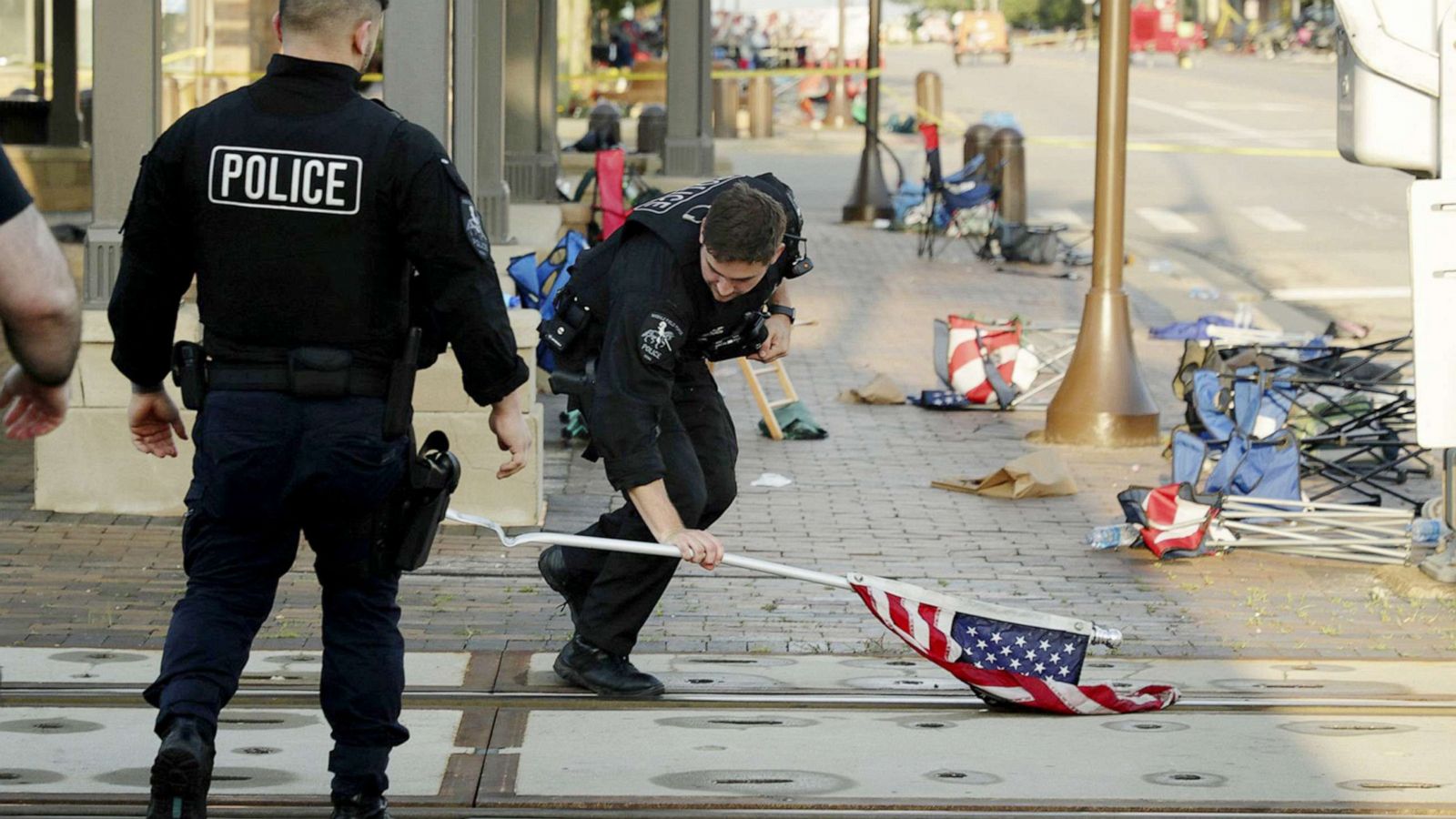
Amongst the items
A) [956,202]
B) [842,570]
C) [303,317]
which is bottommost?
[842,570]

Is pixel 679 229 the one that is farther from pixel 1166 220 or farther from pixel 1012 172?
pixel 1166 220

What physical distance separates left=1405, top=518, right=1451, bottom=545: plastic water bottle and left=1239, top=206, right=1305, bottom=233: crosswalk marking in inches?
538

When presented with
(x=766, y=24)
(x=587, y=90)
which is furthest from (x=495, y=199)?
(x=766, y=24)

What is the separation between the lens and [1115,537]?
23.6ft

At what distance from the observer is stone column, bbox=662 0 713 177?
1596 cm

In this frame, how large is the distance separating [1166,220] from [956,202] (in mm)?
4646

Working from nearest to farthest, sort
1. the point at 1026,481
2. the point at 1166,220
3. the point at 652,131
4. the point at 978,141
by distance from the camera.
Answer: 1. the point at 1026,481
2. the point at 978,141
3. the point at 652,131
4. the point at 1166,220

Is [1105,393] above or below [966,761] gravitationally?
above

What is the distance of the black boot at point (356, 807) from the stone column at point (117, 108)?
3.81 metres

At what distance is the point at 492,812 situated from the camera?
4.36 metres

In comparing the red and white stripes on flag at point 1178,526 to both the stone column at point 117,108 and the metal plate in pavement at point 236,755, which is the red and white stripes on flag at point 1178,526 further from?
the stone column at point 117,108

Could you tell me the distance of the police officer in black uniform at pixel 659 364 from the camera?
468 cm

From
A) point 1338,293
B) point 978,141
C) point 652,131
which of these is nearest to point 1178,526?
point 1338,293

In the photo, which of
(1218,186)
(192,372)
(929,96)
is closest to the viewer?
(192,372)
